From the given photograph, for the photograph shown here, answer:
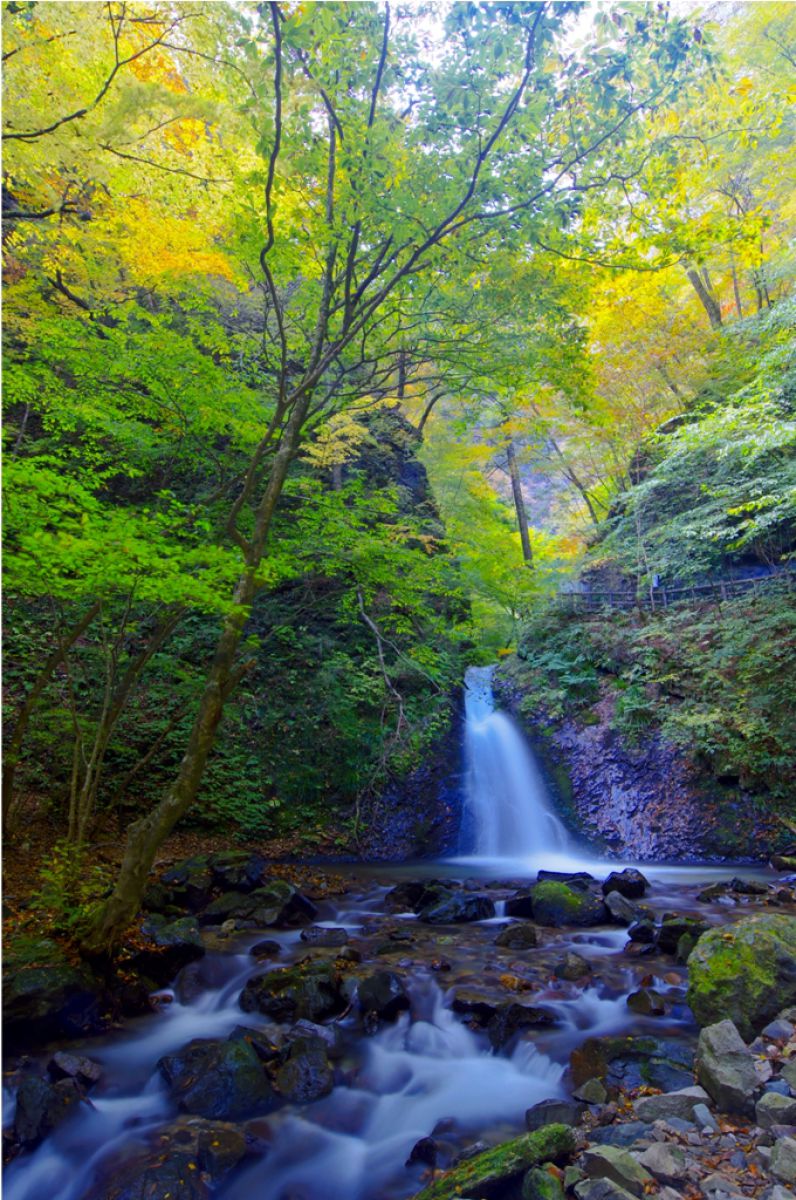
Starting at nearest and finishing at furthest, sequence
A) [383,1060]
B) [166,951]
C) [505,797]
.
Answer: [383,1060] → [166,951] → [505,797]

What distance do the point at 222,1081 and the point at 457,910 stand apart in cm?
371

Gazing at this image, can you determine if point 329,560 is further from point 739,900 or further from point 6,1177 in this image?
point 739,900

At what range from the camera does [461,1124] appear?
3945 millimetres

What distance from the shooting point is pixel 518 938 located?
20.4ft

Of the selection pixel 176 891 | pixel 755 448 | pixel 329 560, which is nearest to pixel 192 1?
pixel 329 560

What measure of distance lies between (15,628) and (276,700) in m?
4.29

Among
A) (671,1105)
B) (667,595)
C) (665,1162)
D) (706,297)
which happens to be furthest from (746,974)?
(706,297)

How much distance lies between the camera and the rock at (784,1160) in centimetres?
268

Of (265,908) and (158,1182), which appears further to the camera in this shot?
(265,908)

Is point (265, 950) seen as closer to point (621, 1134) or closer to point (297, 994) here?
point (297, 994)

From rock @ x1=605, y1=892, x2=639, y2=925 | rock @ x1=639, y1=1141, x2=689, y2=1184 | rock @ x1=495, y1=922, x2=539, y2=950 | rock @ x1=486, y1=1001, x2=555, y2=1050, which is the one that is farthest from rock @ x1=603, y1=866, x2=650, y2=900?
rock @ x1=639, y1=1141, x2=689, y2=1184

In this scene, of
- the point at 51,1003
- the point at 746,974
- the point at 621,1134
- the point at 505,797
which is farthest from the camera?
the point at 505,797

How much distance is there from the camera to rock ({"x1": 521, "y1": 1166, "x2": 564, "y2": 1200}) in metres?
2.82

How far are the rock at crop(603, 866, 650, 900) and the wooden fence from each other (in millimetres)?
6246
